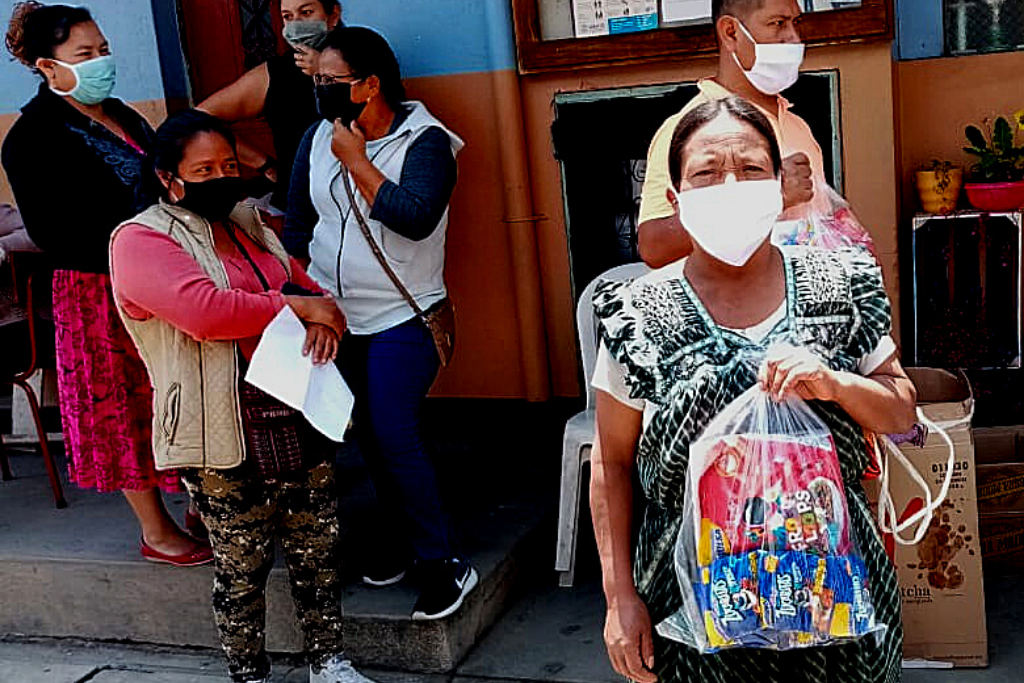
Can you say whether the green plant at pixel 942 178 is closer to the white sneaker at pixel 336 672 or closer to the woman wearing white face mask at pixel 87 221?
the white sneaker at pixel 336 672

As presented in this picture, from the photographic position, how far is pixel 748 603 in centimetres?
208

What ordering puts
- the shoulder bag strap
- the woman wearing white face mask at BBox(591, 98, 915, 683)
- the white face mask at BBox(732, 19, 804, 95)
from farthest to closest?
the shoulder bag strap → the white face mask at BBox(732, 19, 804, 95) → the woman wearing white face mask at BBox(591, 98, 915, 683)

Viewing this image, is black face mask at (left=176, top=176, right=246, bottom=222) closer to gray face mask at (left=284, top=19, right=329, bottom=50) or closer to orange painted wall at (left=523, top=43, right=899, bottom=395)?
gray face mask at (left=284, top=19, right=329, bottom=50)

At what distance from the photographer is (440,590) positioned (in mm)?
3814

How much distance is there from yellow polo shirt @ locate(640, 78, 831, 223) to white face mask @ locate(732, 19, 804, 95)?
74 millimetres

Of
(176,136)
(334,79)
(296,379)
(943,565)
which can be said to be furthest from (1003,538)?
(176,136)

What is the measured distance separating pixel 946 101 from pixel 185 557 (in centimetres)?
299

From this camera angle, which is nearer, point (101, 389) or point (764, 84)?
point (764, 84)

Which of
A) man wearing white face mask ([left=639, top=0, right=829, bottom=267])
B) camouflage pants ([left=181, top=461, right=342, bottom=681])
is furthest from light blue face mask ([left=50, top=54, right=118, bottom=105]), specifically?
man wearing white face mask ([left=639, top=0, right=829, bottom=267])

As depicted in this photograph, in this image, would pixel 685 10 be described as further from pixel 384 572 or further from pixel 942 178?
pixel 384 572

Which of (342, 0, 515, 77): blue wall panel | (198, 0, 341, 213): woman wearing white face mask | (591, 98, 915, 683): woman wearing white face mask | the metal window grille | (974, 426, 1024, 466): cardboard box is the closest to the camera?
(591, 98, 915, 683): woman wearing white face mask

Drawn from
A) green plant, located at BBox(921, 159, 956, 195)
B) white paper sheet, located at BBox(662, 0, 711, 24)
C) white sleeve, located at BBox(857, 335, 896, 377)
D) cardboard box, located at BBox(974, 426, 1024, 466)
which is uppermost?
white paper sheet, located at BBox(662, 0, 711, 24)

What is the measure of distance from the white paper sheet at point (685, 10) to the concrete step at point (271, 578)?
1727 millimetres

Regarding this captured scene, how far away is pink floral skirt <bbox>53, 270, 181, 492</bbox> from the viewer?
406 cm
